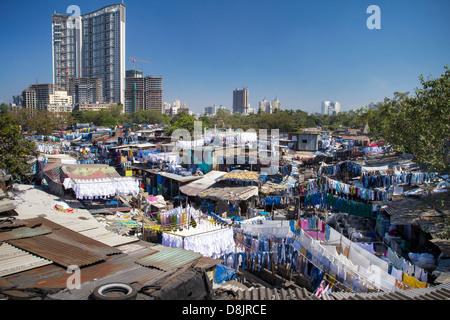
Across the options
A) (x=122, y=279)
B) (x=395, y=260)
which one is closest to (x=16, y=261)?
(x=122, y=279)

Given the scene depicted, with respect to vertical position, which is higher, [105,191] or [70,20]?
[70,20]

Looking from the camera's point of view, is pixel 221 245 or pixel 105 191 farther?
pixel 105 191

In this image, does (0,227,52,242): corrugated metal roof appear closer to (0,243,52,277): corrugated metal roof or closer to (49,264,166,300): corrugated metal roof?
(0,243,52,277): corrugated metal roof

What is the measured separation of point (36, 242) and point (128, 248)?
77.3 inches

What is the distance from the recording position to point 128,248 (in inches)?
284

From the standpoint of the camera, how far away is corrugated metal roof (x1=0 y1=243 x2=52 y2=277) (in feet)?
17.8

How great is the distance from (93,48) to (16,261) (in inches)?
5309

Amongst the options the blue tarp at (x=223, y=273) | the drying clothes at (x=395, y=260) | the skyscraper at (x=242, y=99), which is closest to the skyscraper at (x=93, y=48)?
the skyscraper at (x=242, y=99)

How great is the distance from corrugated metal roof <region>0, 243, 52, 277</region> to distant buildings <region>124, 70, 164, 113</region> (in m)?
131

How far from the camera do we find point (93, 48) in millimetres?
121938

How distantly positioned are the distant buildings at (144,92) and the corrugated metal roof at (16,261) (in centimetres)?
13059

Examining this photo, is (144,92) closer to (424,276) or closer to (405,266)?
(405,266)
